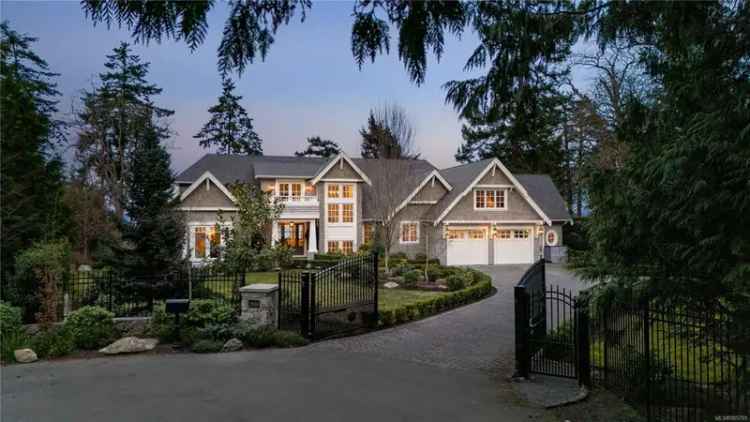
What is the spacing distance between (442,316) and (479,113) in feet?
33.2

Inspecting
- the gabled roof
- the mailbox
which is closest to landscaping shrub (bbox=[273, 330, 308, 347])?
the mailbox

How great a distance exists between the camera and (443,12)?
2.59m

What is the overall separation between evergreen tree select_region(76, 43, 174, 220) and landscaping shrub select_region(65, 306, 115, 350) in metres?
15.9

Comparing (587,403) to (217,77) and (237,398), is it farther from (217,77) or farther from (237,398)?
(217,77)

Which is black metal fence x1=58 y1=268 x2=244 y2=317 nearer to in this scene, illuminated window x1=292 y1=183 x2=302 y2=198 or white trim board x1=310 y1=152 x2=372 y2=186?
white trim board x1=310 y1=152 x2=372 y2=186

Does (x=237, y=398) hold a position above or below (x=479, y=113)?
below

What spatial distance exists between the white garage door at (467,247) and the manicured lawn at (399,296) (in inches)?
375

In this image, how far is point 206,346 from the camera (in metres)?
8.25

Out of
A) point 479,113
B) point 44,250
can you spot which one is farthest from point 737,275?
Result: point 44,250

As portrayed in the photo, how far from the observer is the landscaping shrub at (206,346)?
8.21m

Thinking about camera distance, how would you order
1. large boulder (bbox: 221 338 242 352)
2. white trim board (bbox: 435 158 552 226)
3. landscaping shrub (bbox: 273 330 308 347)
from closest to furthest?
1. large boulder (bbox: 221 338 242 352)
2. landscaping shrub (bbox: 273 330 308 347)
3. white trim board (bbox: 435 158 552 226)

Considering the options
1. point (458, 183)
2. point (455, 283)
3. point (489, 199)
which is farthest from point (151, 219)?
point (489, 199)

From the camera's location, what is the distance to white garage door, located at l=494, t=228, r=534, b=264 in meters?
25.6

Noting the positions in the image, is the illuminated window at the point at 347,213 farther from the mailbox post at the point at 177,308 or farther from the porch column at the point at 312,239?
the mailbox post at the point at 177,308
